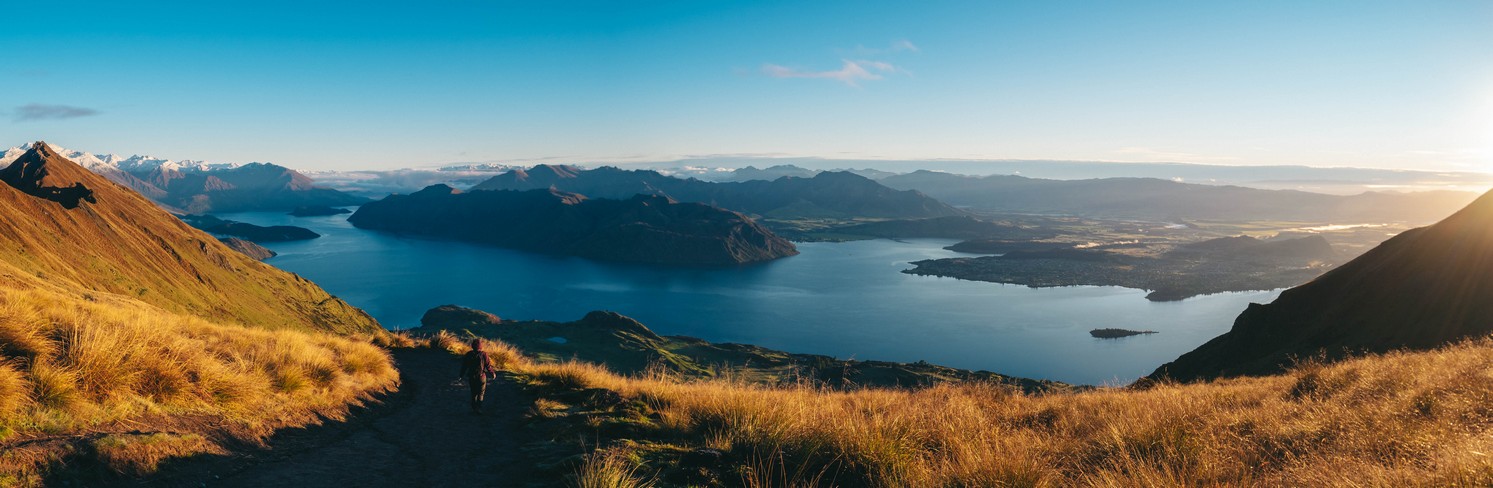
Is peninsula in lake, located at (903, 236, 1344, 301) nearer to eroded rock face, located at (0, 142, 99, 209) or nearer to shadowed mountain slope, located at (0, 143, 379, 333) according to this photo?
shadowed mountain slope, located at (0, 143, 379, 333)

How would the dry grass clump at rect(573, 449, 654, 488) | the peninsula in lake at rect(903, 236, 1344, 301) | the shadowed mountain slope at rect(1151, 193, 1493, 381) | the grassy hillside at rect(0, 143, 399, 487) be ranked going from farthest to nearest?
the peninsula in lake at rect(903, 236, 1344, 301)
the shadowed mountain slope at rect(1151, 193, 1493, 381)
the grassy hillside at rect(0, 143, 399, 487)
the dry grass clump at rect(573, 449, 654, 488)

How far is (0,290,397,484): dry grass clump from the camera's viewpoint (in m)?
6.67

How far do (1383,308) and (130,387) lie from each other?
141 feet

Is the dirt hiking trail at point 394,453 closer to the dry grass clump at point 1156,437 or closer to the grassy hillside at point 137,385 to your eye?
the grassy hillside at point 137,385

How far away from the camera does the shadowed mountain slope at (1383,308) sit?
25.2m

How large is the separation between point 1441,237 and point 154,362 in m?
49.2

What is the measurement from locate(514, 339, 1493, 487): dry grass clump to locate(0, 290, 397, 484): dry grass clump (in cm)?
599

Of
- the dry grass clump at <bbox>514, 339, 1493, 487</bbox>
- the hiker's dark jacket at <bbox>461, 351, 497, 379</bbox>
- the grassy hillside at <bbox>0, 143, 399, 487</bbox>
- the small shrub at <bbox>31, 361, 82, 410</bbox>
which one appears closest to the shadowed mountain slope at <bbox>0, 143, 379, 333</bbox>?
the grassy hillside at <bbox>0, 143, 399, 487</bbox>

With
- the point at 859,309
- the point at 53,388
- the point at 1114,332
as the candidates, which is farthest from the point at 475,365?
the point at 859,309

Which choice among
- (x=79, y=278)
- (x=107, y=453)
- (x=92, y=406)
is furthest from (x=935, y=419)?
(x=79, y=278)

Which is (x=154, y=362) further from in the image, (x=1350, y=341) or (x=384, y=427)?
(x=1350, y=341)

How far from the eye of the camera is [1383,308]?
29.0m

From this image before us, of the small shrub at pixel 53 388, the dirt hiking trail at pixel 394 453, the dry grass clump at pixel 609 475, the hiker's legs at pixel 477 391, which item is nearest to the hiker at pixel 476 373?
the hiker's legs at pixel 477 391

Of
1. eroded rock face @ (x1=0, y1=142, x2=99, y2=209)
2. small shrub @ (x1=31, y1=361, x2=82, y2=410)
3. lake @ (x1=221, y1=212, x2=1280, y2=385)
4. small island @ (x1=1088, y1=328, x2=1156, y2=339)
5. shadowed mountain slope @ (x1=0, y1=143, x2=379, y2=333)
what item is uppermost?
eroded rock face @ (x1=0, y1=142, x2=99, y2=209)
